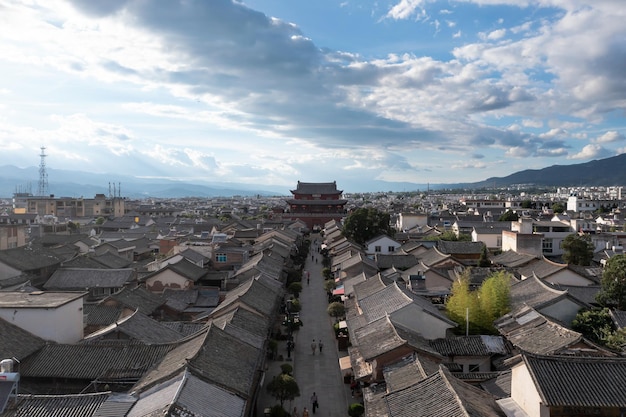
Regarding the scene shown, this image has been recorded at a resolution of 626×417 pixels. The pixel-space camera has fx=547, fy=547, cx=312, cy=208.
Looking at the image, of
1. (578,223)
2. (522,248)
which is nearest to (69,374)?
(522,248)

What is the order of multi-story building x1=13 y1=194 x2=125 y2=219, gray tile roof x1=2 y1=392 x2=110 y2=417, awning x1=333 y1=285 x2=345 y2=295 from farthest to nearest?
multi-story building x1=13 y1=194 x2=125 y2=219 < awning x1=333 y1=285 x2=345 y2=295 < gray tile roof x1=2 y1=392 x2=110 y2=417

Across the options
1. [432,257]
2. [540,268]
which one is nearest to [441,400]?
[540,268]

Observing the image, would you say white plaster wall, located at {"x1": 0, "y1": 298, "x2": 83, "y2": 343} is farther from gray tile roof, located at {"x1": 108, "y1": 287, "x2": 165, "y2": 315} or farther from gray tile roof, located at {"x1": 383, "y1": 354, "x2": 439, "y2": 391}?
gray tile roof, located at {"x1": 383, "y1": 354, "x2": 439, "y2": 391}

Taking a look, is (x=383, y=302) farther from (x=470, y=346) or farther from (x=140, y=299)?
(x=140, y=299)

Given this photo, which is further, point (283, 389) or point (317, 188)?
point (317, 188)

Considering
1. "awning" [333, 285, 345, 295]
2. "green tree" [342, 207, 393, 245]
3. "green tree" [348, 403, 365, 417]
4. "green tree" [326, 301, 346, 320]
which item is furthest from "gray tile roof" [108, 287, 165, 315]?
"green tree" [342, 207, 393, 245]

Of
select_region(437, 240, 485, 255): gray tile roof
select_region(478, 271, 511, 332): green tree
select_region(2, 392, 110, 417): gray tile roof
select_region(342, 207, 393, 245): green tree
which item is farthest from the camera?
select_region(342, 207, 393, 245): green tree

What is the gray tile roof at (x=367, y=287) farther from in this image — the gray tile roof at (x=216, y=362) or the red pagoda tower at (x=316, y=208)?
the red pagoda tower at (x=316, y=208)
